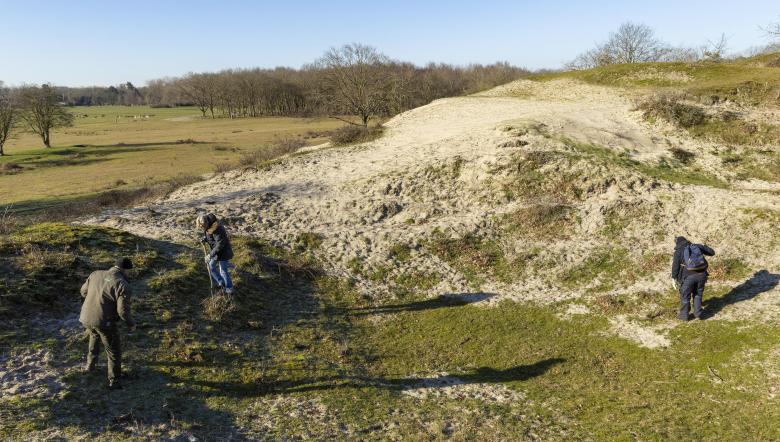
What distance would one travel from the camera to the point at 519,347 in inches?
556

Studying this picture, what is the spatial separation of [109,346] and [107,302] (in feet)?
3.37

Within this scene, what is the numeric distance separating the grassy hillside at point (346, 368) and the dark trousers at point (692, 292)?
51 cm

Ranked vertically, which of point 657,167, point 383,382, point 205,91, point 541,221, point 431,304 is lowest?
point 383,382

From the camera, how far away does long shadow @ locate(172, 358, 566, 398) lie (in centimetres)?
1112

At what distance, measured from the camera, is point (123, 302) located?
386 inches

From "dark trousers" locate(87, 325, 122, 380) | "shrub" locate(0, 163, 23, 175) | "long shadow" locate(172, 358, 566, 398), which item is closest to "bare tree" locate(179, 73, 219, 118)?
"shrub" locate(0, 163, 23, 175)

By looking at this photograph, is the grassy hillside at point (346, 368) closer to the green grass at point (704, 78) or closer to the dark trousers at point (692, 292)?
the dark trousers at point (692, 292)

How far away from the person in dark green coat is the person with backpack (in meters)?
15.3

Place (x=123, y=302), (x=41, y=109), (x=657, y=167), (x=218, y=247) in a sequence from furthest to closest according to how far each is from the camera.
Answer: (x=41, y=109)
(x=657, y=167)
(x=218, y=247)
(x=123, y=302)

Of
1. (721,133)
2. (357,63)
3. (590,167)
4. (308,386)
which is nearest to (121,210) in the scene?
(308,386)

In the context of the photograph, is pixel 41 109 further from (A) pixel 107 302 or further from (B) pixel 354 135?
(A) pixel 107 302

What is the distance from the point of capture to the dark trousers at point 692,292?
46.3 ft

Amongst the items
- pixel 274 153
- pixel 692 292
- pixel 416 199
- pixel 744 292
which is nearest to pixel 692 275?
pixel 692 292

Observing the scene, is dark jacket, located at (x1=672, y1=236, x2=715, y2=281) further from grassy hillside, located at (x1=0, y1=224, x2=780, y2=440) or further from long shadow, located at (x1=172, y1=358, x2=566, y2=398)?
long shadow, located at (x1=172, y1=358, x2=566, y2=398)
